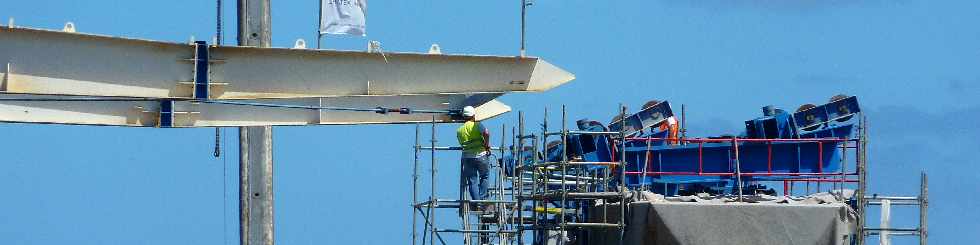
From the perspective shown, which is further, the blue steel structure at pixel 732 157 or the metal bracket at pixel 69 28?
the blue steel structure at pixel 732 157

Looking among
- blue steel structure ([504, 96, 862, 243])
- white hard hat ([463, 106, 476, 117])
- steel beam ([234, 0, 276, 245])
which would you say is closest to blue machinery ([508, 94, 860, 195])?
blue steel structure ([504, 96, 862, 243])

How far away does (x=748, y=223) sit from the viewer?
68.1ft

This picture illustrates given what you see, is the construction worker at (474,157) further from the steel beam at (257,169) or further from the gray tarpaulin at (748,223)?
the gray tarpaulin at (748,223)

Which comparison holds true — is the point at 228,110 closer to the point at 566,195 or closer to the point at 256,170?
the point at 256,170

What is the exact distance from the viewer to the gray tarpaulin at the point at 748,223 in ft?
68.0

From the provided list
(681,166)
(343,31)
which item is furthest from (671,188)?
(343,31)

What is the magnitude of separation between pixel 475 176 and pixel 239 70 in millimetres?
5656

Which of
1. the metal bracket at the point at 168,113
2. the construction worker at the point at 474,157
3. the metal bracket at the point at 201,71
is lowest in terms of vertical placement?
the construction worker at the point at 474,157

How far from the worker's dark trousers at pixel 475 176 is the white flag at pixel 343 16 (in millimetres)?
3465

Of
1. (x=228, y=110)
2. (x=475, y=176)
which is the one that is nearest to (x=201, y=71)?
(x=228, y=110)

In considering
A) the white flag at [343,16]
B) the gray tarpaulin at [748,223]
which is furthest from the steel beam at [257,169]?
the gray tarpaulin at [748,223]

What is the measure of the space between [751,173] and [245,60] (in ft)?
28.8

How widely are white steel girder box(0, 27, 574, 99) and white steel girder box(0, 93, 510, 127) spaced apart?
→ 0.81 feet

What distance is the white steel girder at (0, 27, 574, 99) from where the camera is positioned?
2131 cm
